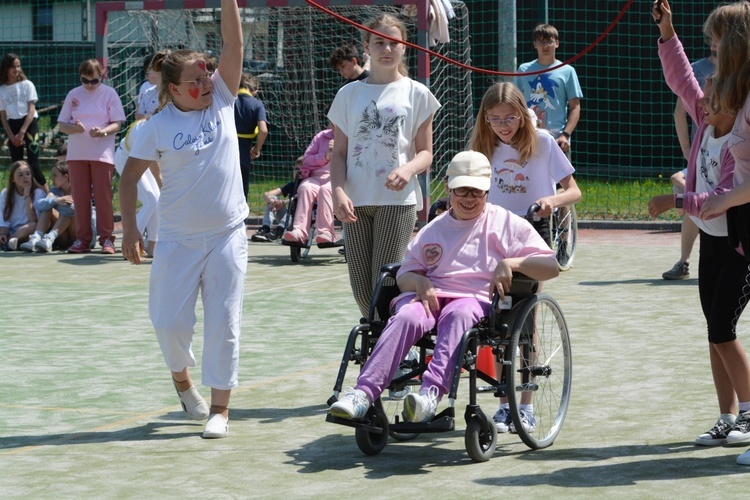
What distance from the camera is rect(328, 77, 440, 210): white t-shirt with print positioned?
6.23 m

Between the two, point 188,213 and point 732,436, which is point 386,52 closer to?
point 188,213

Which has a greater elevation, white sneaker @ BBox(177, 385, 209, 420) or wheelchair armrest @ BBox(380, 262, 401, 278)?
wheelchair armrest @ BBox(380, 262, 401, 278)

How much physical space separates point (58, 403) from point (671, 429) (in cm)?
286

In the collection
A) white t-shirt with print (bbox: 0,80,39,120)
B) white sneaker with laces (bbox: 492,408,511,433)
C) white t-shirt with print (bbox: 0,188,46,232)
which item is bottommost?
white sneaker with laces (bbox: 492,408,511,433)

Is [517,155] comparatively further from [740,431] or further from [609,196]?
[609,196]

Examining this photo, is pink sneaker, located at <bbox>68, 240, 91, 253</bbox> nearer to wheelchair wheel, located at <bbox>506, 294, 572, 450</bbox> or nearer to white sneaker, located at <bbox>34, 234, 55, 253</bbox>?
white sneaker, located at <bbox>34, 234, 55, 253</bbox>

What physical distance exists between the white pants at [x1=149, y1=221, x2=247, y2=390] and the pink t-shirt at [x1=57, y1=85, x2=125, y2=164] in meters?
7.68

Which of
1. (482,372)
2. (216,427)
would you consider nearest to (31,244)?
(216,427)

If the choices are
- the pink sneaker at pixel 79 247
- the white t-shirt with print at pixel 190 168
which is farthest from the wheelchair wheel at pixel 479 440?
the pink sneaker at pixel 79 247

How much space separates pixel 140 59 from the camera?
16828mm

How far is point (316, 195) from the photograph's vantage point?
12328 mm

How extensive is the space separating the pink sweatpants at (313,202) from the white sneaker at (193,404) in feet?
20.3

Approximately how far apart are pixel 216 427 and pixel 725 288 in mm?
2165

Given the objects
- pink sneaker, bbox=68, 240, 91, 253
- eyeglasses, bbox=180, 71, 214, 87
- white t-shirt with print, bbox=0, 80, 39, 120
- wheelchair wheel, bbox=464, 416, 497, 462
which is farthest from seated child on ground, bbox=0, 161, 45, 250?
wheelchair wheel, bbox=464, 416, 497, 462
